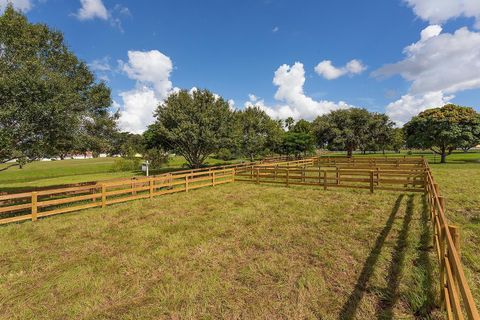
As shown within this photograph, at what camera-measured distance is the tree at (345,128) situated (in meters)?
41.8

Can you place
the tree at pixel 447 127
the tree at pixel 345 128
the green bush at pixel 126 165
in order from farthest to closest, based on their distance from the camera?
1. the tree at pixel 345 128
2. the green bush at pixel 126 165
3. the tree at pixel 447 127

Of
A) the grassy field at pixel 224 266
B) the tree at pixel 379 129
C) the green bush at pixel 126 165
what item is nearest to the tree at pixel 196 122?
the grassy field at pixel 224 266

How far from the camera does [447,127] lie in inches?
1189

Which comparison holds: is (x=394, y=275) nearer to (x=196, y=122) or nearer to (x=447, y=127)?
(x=196, y=122)

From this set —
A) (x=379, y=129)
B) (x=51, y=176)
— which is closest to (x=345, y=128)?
(x=379, y=129)

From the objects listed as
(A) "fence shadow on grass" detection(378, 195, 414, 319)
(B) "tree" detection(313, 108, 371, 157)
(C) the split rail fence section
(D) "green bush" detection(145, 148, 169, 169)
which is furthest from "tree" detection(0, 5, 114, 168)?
(B) "tree" detection(313, 108, 371, 157)

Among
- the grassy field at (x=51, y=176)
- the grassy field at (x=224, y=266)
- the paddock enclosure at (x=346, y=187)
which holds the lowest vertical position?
the grassy field at (x=51, y=176)

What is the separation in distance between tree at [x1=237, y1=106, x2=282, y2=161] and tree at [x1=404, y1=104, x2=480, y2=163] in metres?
19.7

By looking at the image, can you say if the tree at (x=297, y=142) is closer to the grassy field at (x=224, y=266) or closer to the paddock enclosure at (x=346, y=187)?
the paddock enclosure at (x=346, y=187)

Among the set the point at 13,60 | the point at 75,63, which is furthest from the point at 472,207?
the point at 75,63

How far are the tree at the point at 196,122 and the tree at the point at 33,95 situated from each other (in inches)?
341

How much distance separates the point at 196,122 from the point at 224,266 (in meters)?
19.1

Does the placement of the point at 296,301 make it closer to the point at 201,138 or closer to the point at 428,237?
the point at 428,237

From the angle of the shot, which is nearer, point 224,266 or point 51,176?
point 224,266
